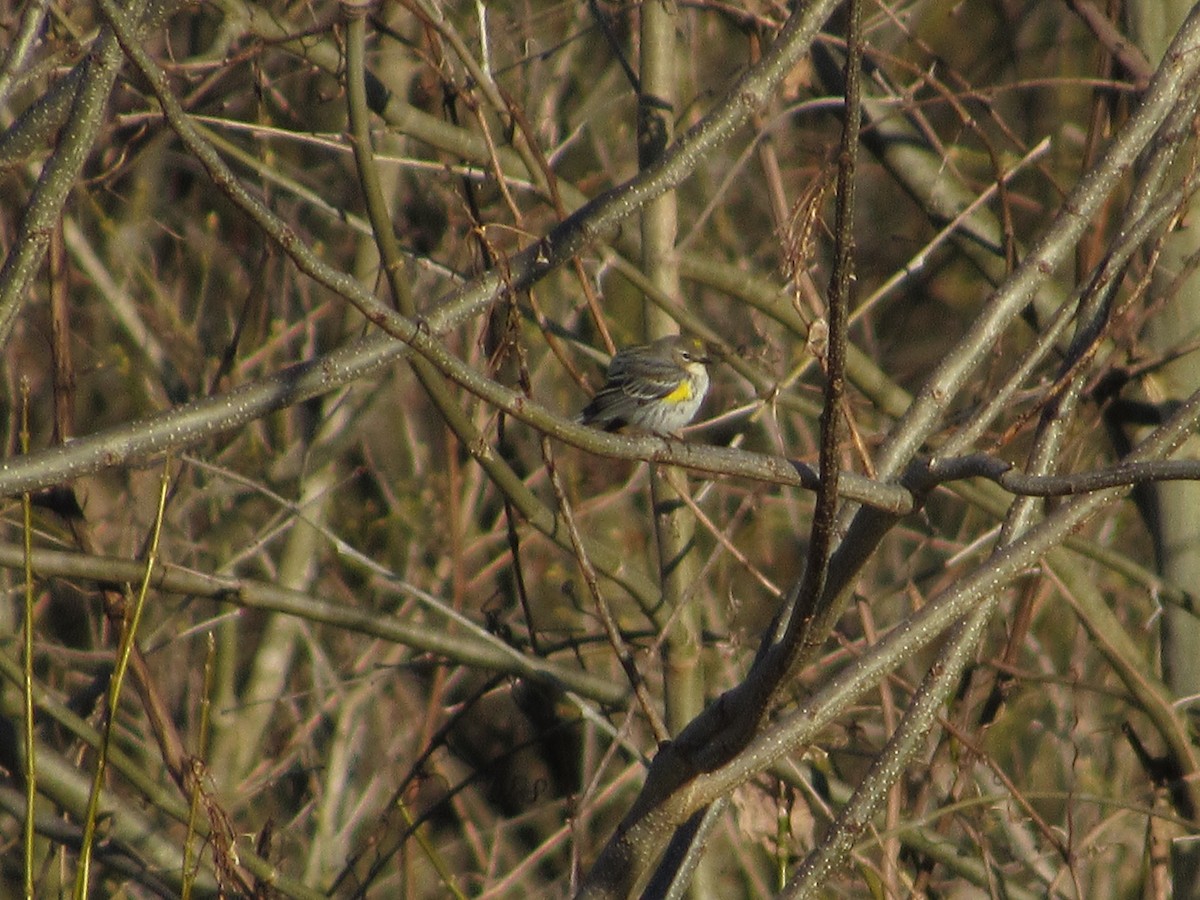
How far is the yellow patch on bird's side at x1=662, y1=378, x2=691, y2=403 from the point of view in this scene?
6.53 m

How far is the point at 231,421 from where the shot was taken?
9.67 ft

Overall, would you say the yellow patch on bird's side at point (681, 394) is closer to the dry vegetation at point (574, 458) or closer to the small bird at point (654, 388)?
the small bird at point (654, 388)

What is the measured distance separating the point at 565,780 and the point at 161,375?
329 cm

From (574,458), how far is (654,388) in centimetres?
337

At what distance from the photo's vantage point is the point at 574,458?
31.9 feet

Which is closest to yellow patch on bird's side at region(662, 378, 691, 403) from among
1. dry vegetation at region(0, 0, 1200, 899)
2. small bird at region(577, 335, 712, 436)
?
small bird at region(577, 335, 712, 436)

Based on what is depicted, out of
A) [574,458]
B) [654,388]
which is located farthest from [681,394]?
[574,458]

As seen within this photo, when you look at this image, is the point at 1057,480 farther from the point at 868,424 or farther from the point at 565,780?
the point at 565,780

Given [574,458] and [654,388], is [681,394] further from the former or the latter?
[574,458]

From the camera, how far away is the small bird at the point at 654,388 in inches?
232

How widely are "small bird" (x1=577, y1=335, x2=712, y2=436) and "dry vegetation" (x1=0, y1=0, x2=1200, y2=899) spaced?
21 centimetres

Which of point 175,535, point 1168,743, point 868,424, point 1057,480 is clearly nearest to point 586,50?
point 868,424

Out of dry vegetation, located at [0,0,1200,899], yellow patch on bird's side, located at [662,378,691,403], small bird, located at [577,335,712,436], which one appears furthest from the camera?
yellow patch on bird's side, located at [662,378,691,403]

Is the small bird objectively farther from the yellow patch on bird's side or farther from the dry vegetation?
the dry vegetation
